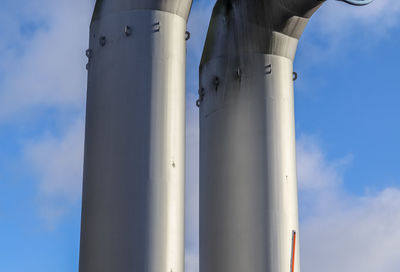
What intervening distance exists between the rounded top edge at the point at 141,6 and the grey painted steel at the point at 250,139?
2385mm

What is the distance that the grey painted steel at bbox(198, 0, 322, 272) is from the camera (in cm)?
1494

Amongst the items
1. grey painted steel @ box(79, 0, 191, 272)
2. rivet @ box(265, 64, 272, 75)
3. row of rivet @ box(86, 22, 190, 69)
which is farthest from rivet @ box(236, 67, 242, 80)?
row of rivet @ box(86, 22, 190, 69)

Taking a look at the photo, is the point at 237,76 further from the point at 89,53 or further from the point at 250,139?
the point at 89,53

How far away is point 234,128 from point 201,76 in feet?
6.12

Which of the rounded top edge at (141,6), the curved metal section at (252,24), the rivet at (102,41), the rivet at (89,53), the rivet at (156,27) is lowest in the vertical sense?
the rivet at (89,53)

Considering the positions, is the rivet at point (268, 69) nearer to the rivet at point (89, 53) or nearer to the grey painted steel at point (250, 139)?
the grey painted steel at point (250, 139)

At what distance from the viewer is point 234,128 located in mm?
15820

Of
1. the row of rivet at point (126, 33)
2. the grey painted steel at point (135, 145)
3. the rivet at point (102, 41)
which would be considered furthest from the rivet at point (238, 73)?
the rivet at point (102, 41)

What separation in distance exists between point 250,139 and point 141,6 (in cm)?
371

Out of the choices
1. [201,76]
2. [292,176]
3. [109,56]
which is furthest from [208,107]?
[109,56]

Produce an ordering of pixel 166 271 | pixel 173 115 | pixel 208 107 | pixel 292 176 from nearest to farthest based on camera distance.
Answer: pixel 166 271 → pixel 173 115 → pixel 292 176 → pixel 208 107

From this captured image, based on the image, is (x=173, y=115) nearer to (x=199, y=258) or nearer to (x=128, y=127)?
(x=128, y=127)

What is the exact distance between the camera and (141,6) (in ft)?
44.5

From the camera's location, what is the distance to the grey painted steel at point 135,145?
12.4 meters
